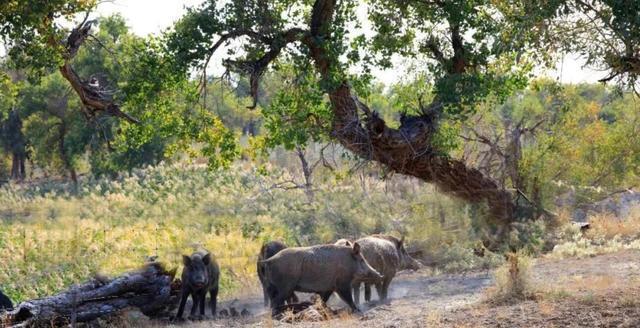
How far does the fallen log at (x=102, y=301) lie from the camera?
13.4 metres

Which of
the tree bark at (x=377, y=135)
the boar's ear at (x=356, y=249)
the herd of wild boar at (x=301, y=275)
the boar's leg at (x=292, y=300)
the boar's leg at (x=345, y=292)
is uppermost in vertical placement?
the tree bark at (x=377, y=135)

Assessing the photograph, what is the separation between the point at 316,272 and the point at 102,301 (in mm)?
3699

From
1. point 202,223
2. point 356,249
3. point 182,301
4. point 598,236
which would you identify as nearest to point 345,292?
point 356,249

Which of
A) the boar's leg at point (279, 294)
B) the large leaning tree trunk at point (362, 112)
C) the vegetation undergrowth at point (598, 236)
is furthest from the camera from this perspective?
the vegetation undergrowth at point (598, 236)

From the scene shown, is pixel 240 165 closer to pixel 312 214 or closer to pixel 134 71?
pixel 312 214

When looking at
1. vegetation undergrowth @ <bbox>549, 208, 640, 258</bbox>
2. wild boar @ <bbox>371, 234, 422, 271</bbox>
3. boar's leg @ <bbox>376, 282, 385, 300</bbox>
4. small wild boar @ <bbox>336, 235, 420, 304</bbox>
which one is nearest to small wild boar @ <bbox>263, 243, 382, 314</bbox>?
small wild boar @ <bbox>336, 235, 420, 304</bbox>

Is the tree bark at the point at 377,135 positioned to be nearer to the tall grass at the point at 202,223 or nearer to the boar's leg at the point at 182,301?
the tall grass at the point at 202,223

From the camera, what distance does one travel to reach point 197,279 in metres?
16.4

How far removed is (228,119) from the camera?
6975 centimetres

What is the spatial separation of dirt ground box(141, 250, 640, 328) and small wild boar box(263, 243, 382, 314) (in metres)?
0.45

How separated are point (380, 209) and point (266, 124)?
1065 centimetres

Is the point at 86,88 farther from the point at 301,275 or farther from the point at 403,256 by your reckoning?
the point at 403,256

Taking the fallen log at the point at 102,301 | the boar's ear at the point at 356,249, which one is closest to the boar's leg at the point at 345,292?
the boar's ear at the point at 356,249

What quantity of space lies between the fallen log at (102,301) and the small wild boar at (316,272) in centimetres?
191
